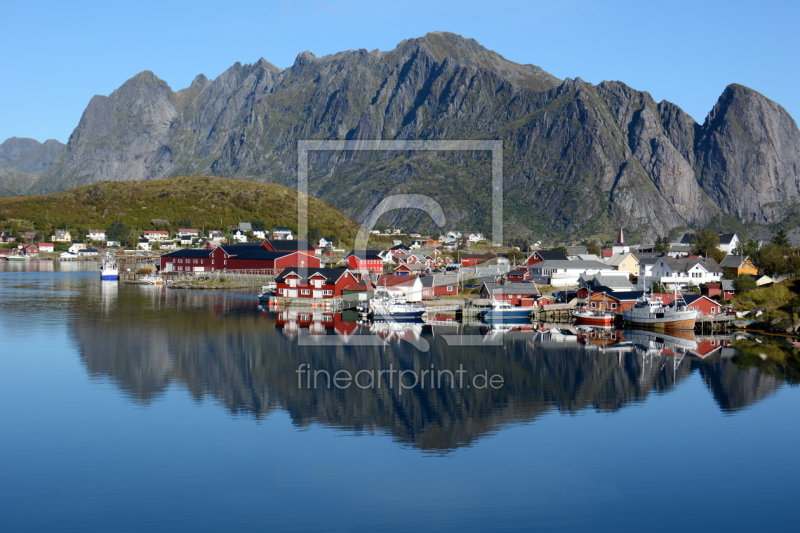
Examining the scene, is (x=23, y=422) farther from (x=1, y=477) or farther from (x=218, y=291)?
(x=218, y=291)

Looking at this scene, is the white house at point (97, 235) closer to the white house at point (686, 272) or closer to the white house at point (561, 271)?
the white house at point (561, 271)

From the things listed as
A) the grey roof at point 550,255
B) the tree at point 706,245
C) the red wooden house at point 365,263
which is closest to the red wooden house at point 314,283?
the red wooden house at point 365,263

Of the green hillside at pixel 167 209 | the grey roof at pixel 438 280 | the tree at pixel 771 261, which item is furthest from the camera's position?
the green hillside at pixel 167 209

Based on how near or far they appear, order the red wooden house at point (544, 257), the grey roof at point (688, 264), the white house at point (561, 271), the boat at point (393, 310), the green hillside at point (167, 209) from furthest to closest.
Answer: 1. the green hillside at point (167, 209)
2. the red wooden house at point (544, 257)
3. the white house at point (561, 271)
4. the grey roof at point (688, 264)
5. the boat at point (393, 310)

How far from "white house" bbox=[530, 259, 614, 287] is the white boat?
22.7 metres

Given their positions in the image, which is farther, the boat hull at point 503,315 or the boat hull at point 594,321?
the boat hull at point 503,315

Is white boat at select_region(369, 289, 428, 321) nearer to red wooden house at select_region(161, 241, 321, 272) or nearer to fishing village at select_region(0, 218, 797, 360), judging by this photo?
fishing village at select_region(0, 218, 797, 360)

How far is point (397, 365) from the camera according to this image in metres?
38.1

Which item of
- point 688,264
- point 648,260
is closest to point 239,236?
point 648,260

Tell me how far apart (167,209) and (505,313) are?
113m

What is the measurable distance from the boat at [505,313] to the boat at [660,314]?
753cm

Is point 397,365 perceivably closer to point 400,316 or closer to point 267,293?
point 400,316

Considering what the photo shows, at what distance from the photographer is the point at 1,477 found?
70.4ft

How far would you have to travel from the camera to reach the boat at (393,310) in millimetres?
54812
